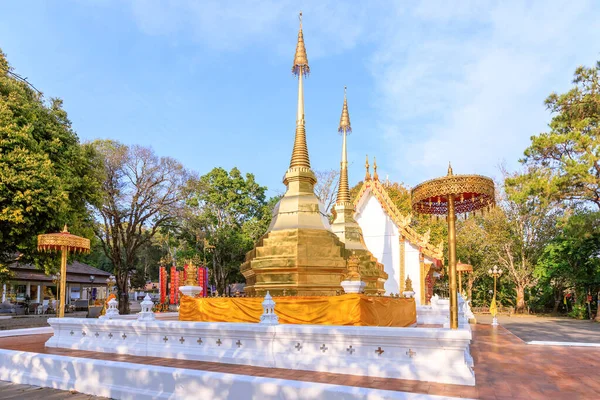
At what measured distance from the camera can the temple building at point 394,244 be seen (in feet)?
79.6

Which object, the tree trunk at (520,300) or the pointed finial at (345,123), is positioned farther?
the tree trunk at (520,300)

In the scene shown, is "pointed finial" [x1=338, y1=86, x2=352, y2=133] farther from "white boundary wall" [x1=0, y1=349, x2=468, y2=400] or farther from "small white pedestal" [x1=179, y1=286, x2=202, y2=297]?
"white boundary wall" [x1=0, y1=349, x2=468, y2=400]

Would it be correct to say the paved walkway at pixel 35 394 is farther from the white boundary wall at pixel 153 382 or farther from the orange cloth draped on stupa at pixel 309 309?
the orange cloth draped on stupa at pixel 309 309

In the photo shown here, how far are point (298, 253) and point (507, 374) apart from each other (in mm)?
6119

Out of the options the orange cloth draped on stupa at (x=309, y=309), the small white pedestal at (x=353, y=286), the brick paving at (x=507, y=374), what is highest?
the small white pedestal at (x=353, y=286)

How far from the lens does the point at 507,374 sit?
7.93 m

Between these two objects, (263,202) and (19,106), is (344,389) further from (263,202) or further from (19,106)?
(263,202)

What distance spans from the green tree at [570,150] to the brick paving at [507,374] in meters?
11.9

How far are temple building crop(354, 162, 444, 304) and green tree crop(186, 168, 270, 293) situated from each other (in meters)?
11.8

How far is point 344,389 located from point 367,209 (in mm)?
21084

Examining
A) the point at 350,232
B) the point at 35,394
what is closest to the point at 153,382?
the point at 35,394

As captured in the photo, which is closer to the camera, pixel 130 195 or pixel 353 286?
pixel 353 286

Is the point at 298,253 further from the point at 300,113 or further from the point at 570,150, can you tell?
the point at 570,150

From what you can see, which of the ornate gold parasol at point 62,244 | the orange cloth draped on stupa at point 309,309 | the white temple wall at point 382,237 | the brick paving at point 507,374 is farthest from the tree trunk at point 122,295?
the orange cloth draped on stupa at point 309,309
